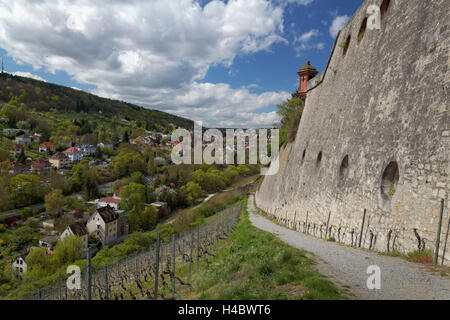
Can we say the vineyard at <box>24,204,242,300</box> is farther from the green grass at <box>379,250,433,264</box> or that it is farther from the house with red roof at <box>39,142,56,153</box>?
the house with red roof at <box>39,142,56,153</box>

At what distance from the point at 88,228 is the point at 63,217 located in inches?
296

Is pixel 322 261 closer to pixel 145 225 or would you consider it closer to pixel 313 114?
pixel 313 114

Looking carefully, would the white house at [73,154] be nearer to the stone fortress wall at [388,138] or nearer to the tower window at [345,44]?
the stone fortress wall at [388,138]

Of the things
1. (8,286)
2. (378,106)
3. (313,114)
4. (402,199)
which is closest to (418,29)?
(378,106)

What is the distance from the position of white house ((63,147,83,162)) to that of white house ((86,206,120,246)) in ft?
178

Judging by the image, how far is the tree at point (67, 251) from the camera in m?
29.6

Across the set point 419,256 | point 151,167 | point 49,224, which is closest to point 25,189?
point 49,224

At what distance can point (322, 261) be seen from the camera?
21.5 feet

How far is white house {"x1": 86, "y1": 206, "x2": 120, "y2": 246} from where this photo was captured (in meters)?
39.4

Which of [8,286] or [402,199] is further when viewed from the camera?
[8,286]

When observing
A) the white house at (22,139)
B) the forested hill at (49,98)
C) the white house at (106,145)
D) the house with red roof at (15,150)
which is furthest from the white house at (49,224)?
the forested hill at (49,98)

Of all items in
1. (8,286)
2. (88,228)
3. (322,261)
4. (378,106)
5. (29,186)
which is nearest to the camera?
(322,261)

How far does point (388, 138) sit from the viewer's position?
8.02 m

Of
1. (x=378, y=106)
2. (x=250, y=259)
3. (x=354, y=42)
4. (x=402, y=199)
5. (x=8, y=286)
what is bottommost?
(x=8, y=286)
